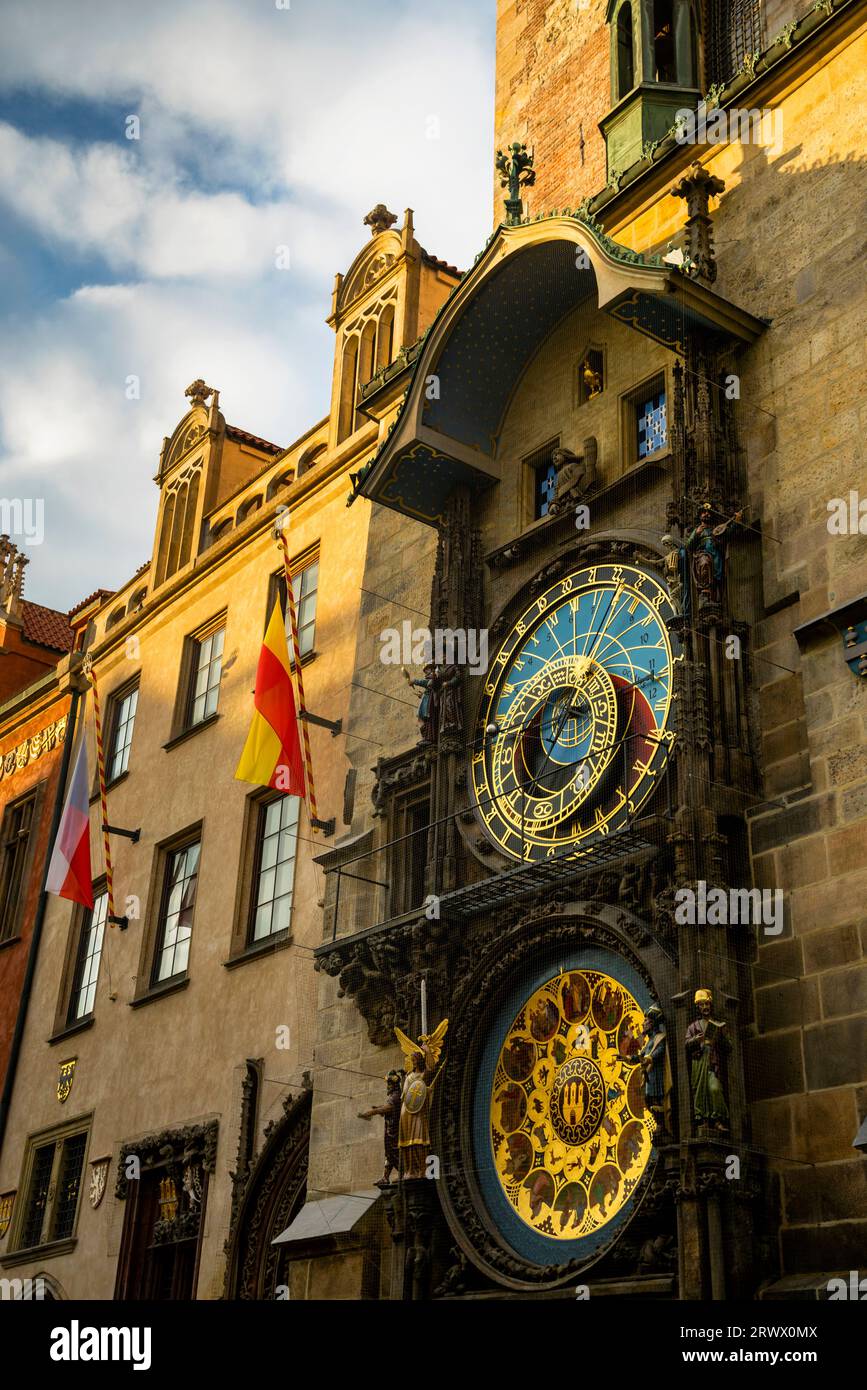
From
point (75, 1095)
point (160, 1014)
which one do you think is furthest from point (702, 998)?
point (75, 1095)

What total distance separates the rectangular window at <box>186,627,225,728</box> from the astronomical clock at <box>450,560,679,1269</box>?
8277 millimetres

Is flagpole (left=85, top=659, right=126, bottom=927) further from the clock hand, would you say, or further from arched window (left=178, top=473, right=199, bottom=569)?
the clock hand

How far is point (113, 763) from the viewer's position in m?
23.8

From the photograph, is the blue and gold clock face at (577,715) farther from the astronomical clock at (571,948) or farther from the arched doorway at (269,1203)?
the arched doorway at (269,1203)

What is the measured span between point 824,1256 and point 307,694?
413 inches

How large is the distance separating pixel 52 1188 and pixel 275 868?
18.1 feet

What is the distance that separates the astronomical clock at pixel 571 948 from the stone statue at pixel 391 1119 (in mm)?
698

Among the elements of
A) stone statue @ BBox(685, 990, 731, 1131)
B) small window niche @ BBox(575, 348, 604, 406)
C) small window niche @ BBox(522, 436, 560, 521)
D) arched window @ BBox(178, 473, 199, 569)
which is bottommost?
stone statue @ BBox(685, 990, 731, 1131)

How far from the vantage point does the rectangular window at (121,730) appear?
923 inches

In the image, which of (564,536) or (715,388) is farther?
(564,536)

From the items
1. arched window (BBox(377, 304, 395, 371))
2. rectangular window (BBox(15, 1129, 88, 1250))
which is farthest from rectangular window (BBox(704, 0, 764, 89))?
rectangular window (BBox(15, 1129, 88, 1250))

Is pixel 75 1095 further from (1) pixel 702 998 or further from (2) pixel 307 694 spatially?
(1) pixel 702 998

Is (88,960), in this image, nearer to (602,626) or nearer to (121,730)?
(121,730)

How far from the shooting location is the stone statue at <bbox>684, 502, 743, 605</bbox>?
11789 millimetres
